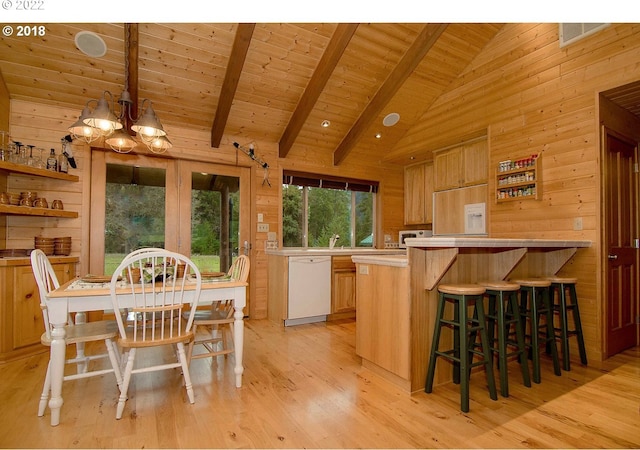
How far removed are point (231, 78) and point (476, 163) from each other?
10.0 feet

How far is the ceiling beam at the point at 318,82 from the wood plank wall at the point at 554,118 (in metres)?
1.75

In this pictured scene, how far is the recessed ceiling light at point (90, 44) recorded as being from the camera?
2.99 m

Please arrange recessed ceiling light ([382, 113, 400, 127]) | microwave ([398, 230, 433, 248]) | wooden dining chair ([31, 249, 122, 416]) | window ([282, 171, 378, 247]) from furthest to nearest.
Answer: microwave ([398, 230, 433, 248])
window ([282, 171, 378, 247])
recessed ceiling light ([382, 113, 400, 127])
wooden dining chair ([31, 249, 122, 416])

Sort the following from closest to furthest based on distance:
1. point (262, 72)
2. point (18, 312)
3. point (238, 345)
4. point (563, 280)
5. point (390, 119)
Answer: point (238, 345)
point (563, 280)
point (18, 312)
point (262, 72)
point (390, 119)

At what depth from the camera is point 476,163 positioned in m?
4.24

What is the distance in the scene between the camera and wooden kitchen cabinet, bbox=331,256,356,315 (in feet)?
14.5

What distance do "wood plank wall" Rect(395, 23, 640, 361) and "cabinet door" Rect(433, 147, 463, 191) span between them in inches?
18.7

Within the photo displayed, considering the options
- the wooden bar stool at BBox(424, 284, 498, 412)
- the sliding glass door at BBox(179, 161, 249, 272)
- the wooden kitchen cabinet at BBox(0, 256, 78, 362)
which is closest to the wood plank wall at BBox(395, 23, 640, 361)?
the wooden bar stool at BBox(424, 284, 498, 412)

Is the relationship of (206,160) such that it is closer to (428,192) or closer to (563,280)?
(428,192)

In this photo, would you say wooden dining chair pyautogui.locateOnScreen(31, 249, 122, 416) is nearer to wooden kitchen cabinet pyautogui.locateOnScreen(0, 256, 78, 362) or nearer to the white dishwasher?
wooden kitchen cabinet pyautogui.locateOnScreen(0, 256, 78, 362)

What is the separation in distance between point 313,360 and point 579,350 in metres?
2.32

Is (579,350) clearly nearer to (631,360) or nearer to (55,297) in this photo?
(631,360)

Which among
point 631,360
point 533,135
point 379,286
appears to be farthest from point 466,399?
point 533,135

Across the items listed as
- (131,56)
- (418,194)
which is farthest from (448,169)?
(131,56)
